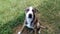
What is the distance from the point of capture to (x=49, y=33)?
5.22m

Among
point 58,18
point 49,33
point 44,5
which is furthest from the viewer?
point 44,5

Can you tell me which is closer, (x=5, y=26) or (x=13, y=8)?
(x=5, y=26)

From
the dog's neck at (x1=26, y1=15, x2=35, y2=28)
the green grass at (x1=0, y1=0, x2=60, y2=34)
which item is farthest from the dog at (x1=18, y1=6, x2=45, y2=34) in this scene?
the green grass at (x1=0, y1=0, x2=60, y2=34)

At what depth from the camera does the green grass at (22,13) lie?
529cm

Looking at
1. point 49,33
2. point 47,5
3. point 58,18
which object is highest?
point 47,5

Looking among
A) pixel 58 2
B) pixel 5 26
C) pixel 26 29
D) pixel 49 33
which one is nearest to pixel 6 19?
pixel 5 26

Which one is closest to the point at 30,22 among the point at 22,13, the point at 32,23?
the point at 32,23

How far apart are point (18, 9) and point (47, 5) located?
0.89 m

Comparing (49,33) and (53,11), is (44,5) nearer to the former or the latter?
(53,11)

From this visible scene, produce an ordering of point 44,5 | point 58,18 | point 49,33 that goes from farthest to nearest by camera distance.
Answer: point 44,5, point 58,18, point 49,33

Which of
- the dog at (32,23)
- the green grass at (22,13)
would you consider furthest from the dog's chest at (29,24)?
the green grass at (22,13)

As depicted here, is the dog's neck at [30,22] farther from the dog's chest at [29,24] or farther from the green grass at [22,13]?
the green grass at [22,13]

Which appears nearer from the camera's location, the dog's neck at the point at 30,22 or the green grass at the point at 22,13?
the dog's neck at the point at 30,22

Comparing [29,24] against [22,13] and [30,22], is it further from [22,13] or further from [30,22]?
[22,13]
